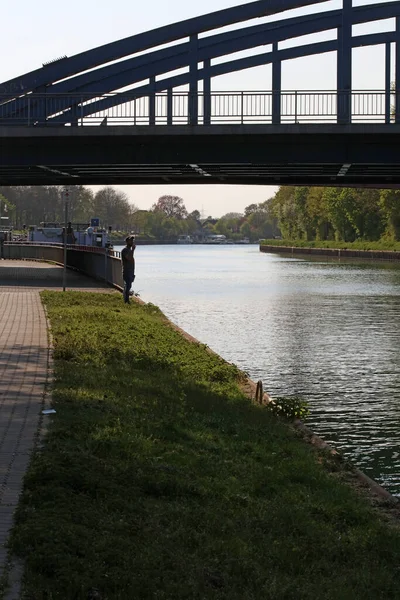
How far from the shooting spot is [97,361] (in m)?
16.1

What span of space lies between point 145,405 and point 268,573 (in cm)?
604

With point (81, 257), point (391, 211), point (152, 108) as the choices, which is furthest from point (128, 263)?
point (391, 211)

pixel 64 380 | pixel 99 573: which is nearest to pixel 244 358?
pixel 64 380

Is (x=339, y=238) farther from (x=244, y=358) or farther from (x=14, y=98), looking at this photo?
(x=244, y=358)

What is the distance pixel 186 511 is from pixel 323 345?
18348 millimetres

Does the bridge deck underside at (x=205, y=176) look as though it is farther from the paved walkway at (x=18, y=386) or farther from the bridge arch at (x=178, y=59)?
the paved walkway at (x=18, y=386)

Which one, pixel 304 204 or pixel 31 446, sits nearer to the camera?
pixel 31 446

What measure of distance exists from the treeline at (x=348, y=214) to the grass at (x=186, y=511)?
8961 cm

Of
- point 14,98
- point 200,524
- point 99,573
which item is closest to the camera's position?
point 99,573

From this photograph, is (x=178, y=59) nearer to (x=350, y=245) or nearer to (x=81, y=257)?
(x=81, y=257)

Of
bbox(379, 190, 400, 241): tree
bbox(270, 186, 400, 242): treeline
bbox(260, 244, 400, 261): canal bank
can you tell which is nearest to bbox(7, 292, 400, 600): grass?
bbox(379, 190, 400, 241): tree

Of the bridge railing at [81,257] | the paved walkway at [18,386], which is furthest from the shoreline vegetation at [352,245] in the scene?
the paved walkway at [18,386]

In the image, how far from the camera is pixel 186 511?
7797 millimetres

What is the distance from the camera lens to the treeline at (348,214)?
356ft
